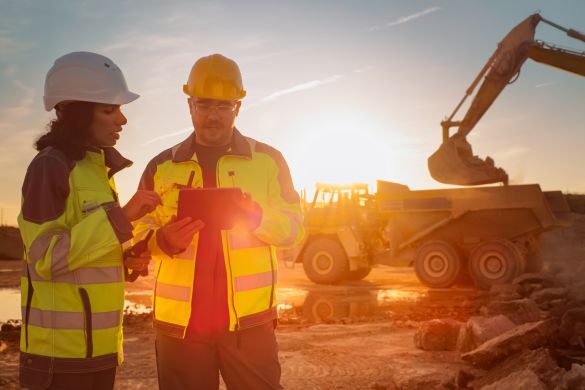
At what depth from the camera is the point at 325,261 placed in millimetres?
14180

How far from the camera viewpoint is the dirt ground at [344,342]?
16.8 ft

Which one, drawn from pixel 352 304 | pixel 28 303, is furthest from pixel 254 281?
pixel 352 304

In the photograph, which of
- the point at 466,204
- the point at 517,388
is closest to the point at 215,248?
the point at 517,388

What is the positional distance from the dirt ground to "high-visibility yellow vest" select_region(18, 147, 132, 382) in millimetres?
3286

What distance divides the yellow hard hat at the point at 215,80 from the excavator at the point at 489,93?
1213cm

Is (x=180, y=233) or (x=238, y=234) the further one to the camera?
(x=238, y=234)

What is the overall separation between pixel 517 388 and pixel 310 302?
25.2ft

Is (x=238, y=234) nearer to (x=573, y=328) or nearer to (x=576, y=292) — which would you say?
(x=573, y=328)

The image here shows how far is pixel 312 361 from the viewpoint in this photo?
5.90m

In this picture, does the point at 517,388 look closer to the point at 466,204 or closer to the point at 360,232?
the point at 466,204

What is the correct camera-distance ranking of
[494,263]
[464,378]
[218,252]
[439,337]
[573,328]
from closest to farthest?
[218,252] < [464,378] < [573,328] < [439,337] < [494,263]

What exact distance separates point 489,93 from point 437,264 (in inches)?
199

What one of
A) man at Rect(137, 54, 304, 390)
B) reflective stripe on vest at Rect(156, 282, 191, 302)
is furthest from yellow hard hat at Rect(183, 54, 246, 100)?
reflective stripe on vest at Rect(156, 282, 191, 302)

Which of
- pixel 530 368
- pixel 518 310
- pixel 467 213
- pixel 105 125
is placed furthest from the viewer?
pixel 467 213
